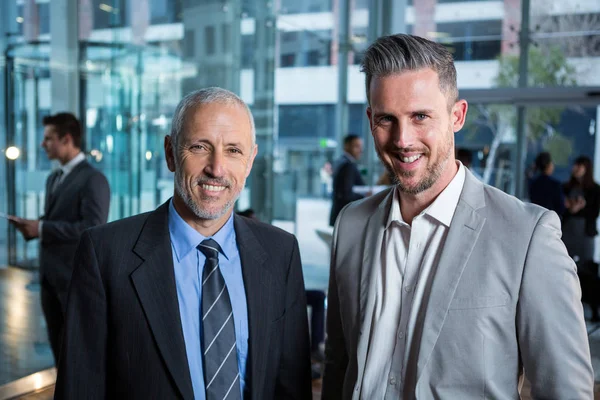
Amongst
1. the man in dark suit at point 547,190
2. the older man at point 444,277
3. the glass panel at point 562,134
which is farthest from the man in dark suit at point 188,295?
the glass panel at point 562,134

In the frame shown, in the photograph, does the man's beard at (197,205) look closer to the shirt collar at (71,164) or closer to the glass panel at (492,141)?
the shirt collar at (71,164)

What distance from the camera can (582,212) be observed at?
6.95 metres

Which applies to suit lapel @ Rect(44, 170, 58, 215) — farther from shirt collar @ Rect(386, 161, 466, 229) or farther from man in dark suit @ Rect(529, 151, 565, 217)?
man in dark suit @ Rect(529, 151, 565, 217)

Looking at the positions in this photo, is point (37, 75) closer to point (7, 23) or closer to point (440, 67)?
point (7, 23)

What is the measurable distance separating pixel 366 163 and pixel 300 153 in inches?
55.4

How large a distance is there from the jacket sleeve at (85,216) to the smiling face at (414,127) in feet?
8.91

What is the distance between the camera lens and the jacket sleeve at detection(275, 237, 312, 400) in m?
1.69

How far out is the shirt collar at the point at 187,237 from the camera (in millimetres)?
1605

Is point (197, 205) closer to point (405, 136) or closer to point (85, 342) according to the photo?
point (85, 342)

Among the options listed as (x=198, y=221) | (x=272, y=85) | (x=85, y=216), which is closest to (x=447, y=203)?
(x=198, y=221)

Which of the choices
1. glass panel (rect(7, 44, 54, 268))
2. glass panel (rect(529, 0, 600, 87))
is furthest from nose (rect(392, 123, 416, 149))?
glass panel (rect(529, 0, 600, 87))

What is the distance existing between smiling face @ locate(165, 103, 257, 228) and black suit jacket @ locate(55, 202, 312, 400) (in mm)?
133

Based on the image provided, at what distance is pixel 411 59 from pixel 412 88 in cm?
6

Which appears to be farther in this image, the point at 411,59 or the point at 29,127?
the point at 29,127
